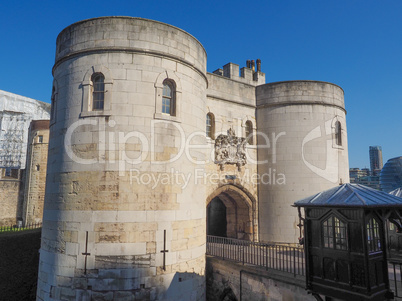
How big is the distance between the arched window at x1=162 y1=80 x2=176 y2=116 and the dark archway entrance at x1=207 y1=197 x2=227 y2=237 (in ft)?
30.0

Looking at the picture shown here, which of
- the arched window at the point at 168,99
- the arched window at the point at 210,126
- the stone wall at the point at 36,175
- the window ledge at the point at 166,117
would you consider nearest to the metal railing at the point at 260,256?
the arched window at the point at 210,126

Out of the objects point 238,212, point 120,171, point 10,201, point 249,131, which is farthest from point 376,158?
point 120,171

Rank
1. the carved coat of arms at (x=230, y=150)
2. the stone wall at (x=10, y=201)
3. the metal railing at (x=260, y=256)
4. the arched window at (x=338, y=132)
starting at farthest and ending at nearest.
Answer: the stone wall at (x=10, y=201) → the arched window at (x=338, y=132) → the carved coat of arms at (x=230, y=150) → the metal railing at (x=260, y=256)

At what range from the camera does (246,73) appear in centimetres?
1922

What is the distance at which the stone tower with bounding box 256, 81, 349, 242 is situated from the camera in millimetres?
16109

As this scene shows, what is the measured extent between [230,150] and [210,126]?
168cm

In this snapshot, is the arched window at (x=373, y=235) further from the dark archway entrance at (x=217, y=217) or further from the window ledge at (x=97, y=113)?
the dark archway entrance at (x=217, y=217)

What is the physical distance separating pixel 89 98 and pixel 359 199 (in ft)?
30.3

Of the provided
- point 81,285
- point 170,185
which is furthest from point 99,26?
point 81,285

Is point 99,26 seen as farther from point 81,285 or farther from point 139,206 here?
point 81,285

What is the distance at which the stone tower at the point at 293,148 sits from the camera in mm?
16109

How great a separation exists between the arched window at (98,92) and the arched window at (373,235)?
30.4 ft

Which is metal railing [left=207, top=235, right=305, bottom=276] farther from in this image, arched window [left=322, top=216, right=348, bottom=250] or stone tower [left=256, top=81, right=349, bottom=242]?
stone tower [left=256, top=81, right=349, bottom=242]

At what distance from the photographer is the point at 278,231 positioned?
15922 mm
